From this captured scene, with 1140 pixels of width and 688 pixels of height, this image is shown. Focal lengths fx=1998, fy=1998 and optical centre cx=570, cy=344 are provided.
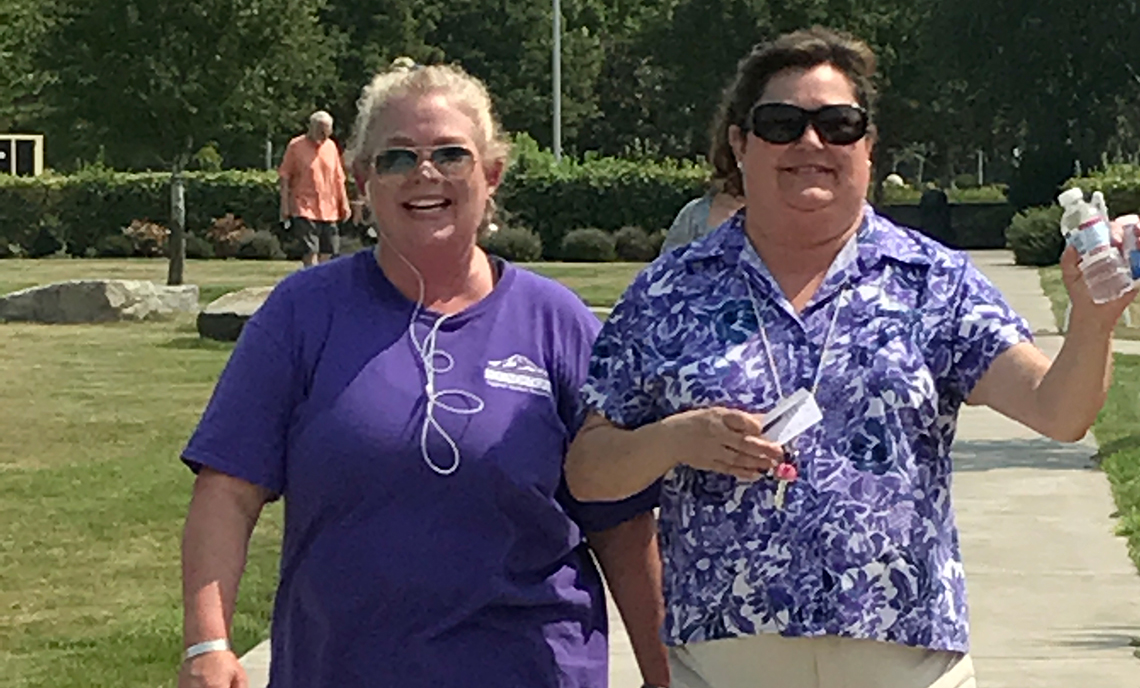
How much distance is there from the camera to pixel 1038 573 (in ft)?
26.3

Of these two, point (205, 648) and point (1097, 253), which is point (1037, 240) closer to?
point (1097, 253)

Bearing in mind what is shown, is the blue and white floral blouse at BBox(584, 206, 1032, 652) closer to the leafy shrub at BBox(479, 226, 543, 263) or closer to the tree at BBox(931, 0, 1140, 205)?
A: the leafy shrub at BBox(479, 226, 543, 263)

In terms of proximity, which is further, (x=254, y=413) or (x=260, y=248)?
(x=260, y=248)

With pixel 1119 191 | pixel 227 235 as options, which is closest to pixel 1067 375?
pixel 1119 191

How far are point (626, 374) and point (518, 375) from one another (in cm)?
19

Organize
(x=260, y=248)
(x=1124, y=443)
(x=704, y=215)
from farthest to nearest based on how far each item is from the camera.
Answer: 1. (x=260, y=248)
2. (x=1124, y=443)
3. (x=704, y=215)

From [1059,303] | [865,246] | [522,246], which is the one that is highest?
[865,246]

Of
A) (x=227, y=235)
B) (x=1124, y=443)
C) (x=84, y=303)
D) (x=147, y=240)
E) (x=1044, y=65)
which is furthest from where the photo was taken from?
(x=1044, y=65)

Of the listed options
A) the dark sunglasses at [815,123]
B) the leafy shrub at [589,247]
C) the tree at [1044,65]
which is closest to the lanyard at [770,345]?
the dark sunglasses at [815,123]

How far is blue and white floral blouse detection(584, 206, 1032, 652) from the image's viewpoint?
9.78ft

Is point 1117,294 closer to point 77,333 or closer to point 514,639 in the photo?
point 514,639

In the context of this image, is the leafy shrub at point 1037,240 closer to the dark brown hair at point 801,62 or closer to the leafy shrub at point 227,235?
the leafy shrub at point 227,235

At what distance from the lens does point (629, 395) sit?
314cm

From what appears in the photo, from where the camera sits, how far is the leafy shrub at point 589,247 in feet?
122
